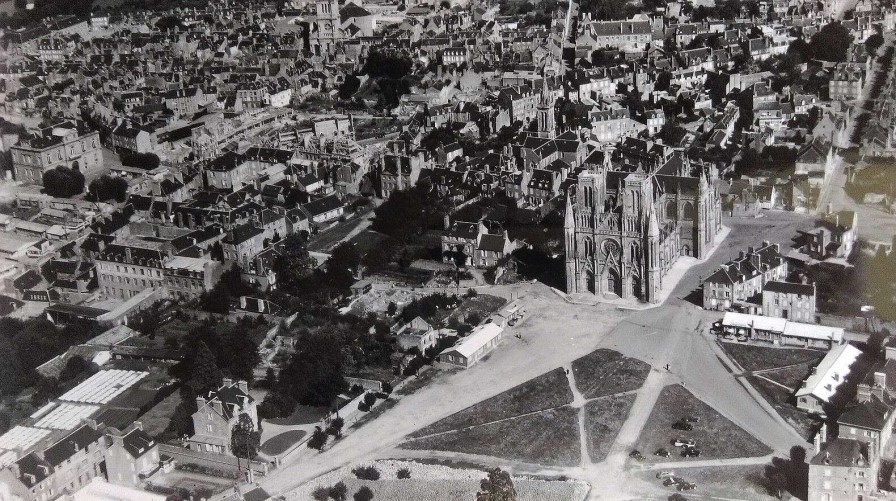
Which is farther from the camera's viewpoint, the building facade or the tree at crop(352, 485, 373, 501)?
the building facade

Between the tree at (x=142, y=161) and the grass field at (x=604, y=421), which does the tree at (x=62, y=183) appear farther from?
the grass field at (x=604, y=421)

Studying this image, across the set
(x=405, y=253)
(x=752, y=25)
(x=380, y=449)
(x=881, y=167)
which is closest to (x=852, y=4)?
(x=752, y=25)

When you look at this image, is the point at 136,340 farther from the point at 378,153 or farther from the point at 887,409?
the point at 887,409

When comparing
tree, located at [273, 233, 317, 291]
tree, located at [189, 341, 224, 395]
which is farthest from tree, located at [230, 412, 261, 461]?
tree, located at [273, 233, 317, 291]

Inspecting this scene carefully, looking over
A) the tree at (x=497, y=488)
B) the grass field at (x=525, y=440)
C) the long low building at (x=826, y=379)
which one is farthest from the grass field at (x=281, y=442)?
the long low building at (x=826, y=379)

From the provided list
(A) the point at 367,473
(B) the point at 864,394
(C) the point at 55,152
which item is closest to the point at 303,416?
(A) the point at 367,473

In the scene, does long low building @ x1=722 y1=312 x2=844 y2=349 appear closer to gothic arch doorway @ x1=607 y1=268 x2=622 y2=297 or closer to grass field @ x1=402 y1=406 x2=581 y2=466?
gothic arch doorway @ x1=607 y1=268 x2=622 y2=297
